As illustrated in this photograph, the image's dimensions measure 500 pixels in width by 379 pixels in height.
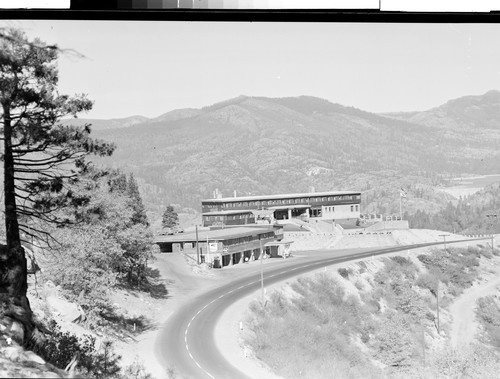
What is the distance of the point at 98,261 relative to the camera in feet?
59.9

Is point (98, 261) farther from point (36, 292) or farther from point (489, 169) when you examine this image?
point (489, 169)

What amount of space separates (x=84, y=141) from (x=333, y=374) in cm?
790

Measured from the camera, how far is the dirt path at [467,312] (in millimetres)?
19344

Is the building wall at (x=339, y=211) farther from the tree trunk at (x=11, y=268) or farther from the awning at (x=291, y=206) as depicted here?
the tree trunk at (x=11, y=268)

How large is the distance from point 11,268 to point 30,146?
7.42 ft

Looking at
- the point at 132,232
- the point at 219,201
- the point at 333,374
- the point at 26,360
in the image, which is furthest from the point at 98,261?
the point at 26,360

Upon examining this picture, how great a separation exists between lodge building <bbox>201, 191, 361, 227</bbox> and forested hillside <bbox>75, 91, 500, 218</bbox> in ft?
1.25

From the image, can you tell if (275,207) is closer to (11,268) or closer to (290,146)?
(290,146)

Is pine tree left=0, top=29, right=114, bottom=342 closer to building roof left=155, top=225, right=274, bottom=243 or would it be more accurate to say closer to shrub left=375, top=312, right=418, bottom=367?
building roof left=155, top=225, right=274, bottom=243

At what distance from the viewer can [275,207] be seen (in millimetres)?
17328

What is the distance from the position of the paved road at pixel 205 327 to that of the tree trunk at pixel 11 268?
456 cm

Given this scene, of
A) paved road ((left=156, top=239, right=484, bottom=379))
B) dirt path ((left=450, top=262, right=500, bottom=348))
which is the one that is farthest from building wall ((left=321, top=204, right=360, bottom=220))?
dirt path ((left=450, top=262, right=500, bottom=348))

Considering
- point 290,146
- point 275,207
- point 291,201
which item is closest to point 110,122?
point 275,207

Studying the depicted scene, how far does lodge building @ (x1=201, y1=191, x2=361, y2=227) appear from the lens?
15.9m
